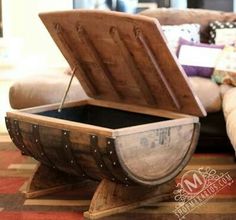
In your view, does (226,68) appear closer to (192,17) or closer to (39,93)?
(192,17)

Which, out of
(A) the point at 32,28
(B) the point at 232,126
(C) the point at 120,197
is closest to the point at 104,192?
(C) the point at 120,197

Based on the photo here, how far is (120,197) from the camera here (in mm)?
2375

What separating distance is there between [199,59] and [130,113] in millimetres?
1149

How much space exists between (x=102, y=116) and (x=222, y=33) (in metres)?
1.50

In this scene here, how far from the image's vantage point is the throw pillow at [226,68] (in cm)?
340

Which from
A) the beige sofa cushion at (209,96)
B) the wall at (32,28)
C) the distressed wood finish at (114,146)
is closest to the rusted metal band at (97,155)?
the distressed wood finish at (114,146)

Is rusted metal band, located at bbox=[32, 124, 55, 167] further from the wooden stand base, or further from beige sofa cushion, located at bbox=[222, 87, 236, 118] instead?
beige sofa cushion, located at bbox=[222, 87, 236, 118]

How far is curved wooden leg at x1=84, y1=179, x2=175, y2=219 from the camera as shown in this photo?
7.52 ft

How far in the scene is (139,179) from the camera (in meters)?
2.20

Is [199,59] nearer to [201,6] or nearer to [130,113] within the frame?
[130,113]

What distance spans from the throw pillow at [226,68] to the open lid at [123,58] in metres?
1.00

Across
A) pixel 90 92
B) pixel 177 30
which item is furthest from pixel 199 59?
pixel 90 92

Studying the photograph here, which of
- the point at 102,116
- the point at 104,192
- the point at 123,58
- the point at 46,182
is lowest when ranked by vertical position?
the point at 46,182

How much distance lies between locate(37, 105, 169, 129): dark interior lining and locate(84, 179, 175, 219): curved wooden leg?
1.10ft
